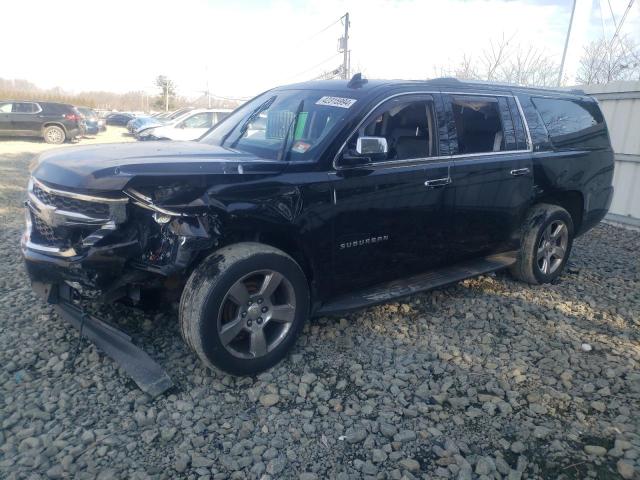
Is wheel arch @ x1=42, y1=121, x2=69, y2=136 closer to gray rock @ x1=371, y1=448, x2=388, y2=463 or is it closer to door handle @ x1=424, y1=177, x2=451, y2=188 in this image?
door handle @ x1=424, y1=177, x2=451, y2=188

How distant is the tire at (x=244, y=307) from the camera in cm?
289

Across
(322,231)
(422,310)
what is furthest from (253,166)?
(422,310)

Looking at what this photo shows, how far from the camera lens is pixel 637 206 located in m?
7.80

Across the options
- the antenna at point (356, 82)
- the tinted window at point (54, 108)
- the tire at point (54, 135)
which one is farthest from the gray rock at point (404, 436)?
the tinted window at point (54, 108)

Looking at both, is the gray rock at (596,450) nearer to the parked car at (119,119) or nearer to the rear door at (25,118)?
the rear door at (25,118)

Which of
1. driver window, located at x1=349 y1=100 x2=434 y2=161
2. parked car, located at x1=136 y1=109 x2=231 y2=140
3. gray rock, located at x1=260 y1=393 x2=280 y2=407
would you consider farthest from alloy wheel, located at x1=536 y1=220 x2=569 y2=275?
parked car, located at x1=136 y1=109 x2=231 y2=140

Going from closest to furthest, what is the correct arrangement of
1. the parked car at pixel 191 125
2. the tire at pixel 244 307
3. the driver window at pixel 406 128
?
the tire at pixel 244 307, the driver window at pixel 406 128, the parked car at pixel 191 125

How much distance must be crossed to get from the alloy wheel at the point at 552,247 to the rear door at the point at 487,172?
0.39 metres

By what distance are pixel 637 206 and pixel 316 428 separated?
7456mm

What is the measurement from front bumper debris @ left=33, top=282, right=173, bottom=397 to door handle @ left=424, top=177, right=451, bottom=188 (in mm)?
2385

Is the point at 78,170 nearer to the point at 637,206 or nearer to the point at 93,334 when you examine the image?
the point at 93,334

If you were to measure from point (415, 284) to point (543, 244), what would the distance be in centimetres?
178

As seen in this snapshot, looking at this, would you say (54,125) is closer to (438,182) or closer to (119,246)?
(119,246)

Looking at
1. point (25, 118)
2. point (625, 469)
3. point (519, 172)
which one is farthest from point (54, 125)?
point (625, 469)
